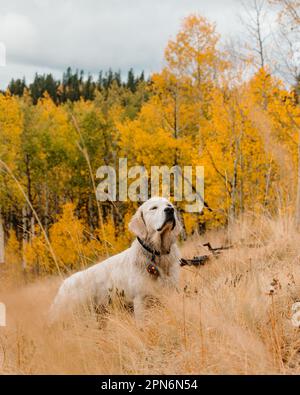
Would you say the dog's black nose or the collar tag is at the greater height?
the dog's black nose

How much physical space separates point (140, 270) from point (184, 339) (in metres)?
1.32

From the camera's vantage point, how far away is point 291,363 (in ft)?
7.63

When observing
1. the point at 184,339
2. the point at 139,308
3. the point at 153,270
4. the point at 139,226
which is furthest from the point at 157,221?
the point at 184,339

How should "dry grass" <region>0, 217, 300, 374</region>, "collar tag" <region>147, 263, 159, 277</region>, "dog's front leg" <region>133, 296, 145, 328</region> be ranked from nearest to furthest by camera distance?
"dry grass" <region>0, 217, 300, 374</region>, "dog's front leg" <region>133, 296, 145, 328</region>, "collar tag" <region>147, 263, 159, 277</region>

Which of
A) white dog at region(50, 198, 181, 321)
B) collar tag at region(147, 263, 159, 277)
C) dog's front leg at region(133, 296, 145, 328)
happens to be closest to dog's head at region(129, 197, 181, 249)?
white dog at region(50, 198, 181, 321)

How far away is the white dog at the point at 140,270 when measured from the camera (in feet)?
12.4

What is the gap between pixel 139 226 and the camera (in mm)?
4047

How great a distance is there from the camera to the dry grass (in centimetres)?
230

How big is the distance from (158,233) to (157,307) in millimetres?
733

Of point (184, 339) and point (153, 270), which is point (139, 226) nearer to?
point (153, 270)

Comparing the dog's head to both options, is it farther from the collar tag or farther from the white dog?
the collar tag

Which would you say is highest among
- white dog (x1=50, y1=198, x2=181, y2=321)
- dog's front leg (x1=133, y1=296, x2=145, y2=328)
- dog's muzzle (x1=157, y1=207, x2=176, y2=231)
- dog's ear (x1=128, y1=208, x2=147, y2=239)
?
dog's muzzle (x1=157, y1=207, x2=176, y2=231)

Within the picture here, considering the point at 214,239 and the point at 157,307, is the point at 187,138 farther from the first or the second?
the point at 157,307
